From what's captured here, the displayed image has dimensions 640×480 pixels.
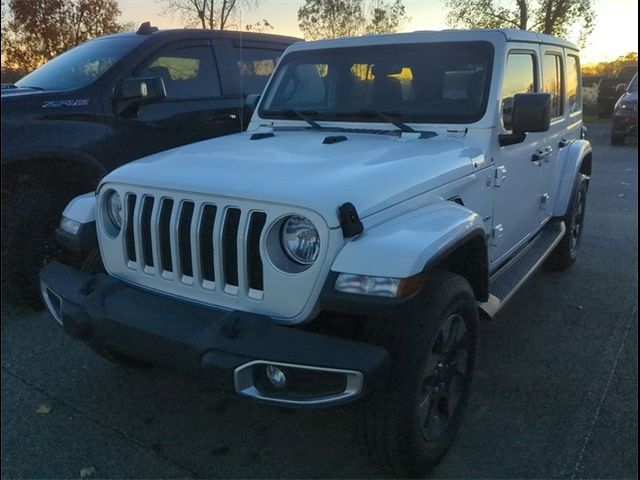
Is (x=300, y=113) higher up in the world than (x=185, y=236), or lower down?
higher up

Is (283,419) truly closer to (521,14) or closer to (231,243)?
(231,243)

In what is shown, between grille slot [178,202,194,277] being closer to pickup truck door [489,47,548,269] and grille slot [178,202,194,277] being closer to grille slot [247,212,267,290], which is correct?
grille slot [247,212,267,290]

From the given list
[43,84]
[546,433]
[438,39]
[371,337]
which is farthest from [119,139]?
[546,433]

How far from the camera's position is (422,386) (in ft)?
7.88

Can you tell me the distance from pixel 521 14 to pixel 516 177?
988 millimetres

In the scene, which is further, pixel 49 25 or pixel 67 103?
pixel 67 103

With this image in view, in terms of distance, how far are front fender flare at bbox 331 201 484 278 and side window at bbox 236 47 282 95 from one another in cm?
355

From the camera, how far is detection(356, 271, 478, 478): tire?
7.27 feet

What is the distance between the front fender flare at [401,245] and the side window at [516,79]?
1.28 m

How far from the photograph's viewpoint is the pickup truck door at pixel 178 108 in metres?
4.59

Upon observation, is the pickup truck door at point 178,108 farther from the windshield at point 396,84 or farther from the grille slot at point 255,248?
the grille slot at point 255,248

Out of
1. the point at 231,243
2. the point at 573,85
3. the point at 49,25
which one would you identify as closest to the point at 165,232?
the point at 231,243

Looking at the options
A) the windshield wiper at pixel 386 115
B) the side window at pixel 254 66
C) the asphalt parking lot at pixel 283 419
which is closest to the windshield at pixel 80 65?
the side window at pixel 254 66

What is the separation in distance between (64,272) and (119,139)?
202 centimetres
